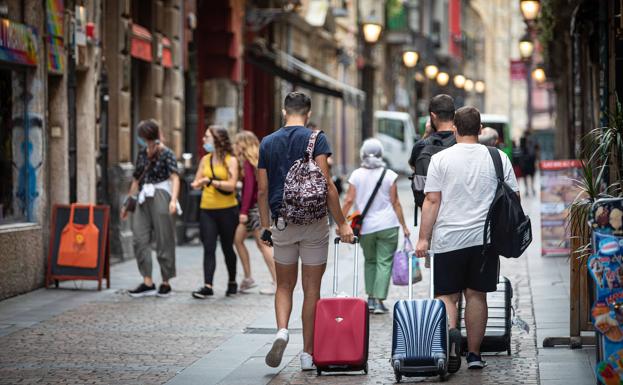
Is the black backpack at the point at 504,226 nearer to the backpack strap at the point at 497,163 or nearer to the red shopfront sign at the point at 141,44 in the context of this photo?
→ the backpack strap at the point at 497,163

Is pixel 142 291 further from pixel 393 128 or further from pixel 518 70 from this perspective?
pixel 518 70

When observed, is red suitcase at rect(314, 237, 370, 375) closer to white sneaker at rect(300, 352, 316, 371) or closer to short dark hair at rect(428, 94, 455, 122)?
white sneaker at rect(300, 352, 316, 371)

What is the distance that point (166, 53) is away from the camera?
23.3 m

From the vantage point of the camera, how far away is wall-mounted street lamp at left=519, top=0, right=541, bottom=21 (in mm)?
29969

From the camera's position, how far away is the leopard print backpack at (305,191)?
9328 mm

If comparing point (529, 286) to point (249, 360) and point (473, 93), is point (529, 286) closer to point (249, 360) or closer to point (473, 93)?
point (249, 360)

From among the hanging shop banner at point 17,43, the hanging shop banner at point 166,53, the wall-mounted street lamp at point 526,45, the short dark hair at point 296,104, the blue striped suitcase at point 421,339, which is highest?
the wall-mounted street lamp at point 526,45

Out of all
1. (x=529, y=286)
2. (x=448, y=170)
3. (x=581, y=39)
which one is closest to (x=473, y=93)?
(x=581, y=39)

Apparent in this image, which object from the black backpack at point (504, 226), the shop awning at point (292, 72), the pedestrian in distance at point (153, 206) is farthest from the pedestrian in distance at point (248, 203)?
the shop awning at point (292, 72)

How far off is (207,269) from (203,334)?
2873 millimetres

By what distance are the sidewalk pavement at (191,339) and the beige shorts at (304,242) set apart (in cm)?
77

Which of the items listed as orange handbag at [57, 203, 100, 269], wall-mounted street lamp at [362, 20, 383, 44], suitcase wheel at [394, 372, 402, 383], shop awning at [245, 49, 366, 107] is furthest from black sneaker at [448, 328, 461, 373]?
shop awning at [245, 49, 366, 107]

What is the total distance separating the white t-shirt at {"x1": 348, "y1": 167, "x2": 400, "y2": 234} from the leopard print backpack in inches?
149

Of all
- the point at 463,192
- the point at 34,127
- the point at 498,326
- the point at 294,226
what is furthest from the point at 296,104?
the point at 34,127
